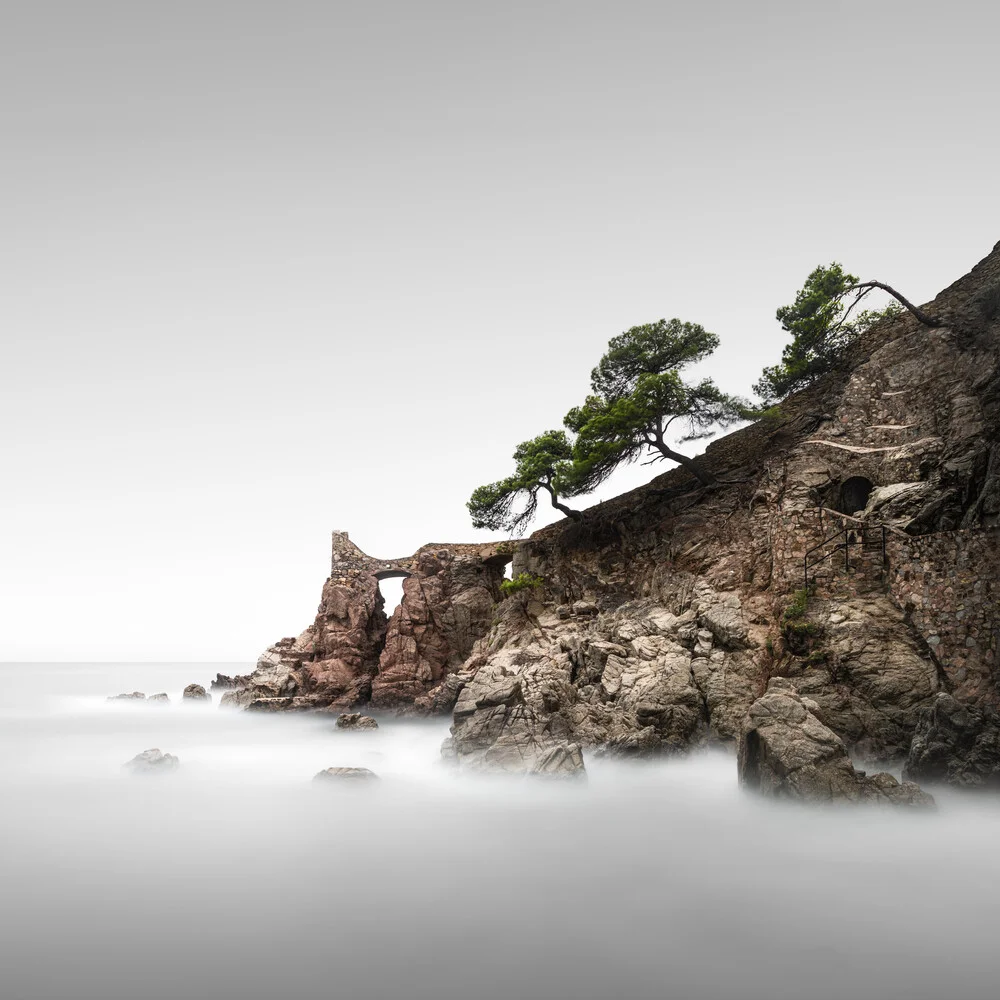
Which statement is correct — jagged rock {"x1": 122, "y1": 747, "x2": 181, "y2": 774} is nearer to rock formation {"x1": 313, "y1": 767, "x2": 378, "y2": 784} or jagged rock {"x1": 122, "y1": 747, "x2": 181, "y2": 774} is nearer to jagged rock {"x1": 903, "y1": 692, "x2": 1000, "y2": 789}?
rock formation {"x1": 313, "y1": 767, "x2": 378, "y2": 784}

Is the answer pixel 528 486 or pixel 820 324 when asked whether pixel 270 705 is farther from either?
pixel 820 324

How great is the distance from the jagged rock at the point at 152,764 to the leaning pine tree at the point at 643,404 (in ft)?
47.6

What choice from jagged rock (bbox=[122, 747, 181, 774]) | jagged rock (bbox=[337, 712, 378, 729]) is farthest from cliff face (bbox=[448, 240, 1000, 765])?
jagged rock (bbox=[337, 712, 378, 729])

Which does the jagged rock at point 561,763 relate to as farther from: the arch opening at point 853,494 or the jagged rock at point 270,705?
the jagged rock at point 270,705

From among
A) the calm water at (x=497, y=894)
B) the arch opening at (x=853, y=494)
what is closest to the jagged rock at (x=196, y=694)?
the calm water at (x=497, y=894)

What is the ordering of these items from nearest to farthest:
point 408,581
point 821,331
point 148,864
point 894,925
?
point 894,925 < point 148,864 < point 821,331 < point 408,581

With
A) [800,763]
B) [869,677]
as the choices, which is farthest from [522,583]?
[800,763]

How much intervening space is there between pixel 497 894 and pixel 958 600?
10.6 m

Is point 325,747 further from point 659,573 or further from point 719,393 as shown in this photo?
point 719,393

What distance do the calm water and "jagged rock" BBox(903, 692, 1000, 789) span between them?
0.60 metres

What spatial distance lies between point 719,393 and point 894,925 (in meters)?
15.8

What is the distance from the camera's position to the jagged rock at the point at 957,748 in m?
9.65

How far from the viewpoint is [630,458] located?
20.2 meters

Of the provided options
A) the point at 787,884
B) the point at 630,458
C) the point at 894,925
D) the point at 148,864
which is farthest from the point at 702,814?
the point at 630,458
